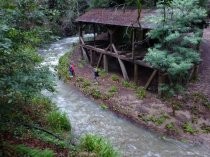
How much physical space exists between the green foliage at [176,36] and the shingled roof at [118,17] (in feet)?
3.73

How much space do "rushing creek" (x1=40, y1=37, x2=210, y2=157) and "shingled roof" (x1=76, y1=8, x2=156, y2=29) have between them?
515 centimetres

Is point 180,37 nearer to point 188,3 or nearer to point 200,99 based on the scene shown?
point 188,3

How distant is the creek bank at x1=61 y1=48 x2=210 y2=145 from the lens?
1373 centimetres

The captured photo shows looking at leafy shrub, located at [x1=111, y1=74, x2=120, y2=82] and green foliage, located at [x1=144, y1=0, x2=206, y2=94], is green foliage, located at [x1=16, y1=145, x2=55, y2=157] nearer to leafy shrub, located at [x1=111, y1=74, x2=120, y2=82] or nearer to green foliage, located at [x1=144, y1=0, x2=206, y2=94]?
green foliage, located at [x1=144, y1=0, x2=206, y2=94]

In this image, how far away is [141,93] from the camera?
1708cm

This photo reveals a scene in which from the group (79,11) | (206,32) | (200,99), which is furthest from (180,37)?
(79,11)

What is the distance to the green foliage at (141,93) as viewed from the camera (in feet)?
55.1

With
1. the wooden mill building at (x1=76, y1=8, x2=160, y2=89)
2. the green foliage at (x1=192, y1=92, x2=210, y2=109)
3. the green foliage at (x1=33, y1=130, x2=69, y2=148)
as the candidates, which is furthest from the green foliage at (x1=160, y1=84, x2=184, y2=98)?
the green foliage at (x1=33, y1=130, x2=69, y2=148)

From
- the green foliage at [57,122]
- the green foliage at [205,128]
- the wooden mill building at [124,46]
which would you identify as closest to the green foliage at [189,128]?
the green foliage at [205,128]

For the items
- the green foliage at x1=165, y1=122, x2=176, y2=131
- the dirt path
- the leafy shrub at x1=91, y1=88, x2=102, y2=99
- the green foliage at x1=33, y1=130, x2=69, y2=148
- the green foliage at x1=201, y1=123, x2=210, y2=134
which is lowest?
the green foliage at x1=201, y1=123, x2=210, y2=134

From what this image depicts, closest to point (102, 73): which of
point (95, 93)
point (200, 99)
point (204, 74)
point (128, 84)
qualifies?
point (128, 84)

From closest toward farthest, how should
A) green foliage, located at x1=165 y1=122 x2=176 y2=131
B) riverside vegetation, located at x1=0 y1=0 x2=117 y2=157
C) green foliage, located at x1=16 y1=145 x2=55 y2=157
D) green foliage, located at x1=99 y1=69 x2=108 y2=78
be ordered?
riverside vegetation, located at x1=0 y1=0 x2=117 y2=157, green foliage, located at x1=16 y1=145 x2=55 y2=157, green foliage, located at x1=165 y1=122 x2=176 y2=131, green foliage, located at x1=99 y1=69 x2=108 y2=78

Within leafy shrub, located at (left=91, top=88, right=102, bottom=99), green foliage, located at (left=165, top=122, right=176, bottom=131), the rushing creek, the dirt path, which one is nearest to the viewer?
the rushing creek

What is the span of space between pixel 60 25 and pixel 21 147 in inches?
1078
